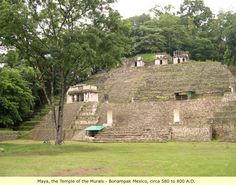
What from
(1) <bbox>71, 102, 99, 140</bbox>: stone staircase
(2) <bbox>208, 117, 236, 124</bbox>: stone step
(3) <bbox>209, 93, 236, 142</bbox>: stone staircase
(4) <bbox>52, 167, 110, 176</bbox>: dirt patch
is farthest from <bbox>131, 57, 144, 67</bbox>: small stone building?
(4) <bbox>52, 167, 110, 176</bbox>: dirt patch

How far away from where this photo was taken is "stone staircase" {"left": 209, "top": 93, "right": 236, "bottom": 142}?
27.1 m

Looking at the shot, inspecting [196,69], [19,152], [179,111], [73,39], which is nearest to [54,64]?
[73,39]

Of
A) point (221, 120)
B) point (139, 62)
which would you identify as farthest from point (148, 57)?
point (221, 120)

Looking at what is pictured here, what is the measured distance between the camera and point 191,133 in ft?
92.3

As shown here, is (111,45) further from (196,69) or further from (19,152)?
(196,69)

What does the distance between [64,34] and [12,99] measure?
20340mm

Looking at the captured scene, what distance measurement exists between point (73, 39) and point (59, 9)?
2754 millimetres

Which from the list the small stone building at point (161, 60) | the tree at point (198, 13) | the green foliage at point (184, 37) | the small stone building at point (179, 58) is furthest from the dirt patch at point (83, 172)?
the tree at point (198, 13)

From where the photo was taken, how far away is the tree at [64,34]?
843 inches

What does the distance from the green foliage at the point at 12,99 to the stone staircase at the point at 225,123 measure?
20152 millimetres

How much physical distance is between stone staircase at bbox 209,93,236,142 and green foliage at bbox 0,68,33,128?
20.2 metres

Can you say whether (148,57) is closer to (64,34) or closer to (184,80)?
(184,80)

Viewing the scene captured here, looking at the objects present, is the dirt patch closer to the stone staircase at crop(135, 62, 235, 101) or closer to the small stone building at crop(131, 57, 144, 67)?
the stone staircase at crop(135, 62, 235, 101)

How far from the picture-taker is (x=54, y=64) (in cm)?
2177
